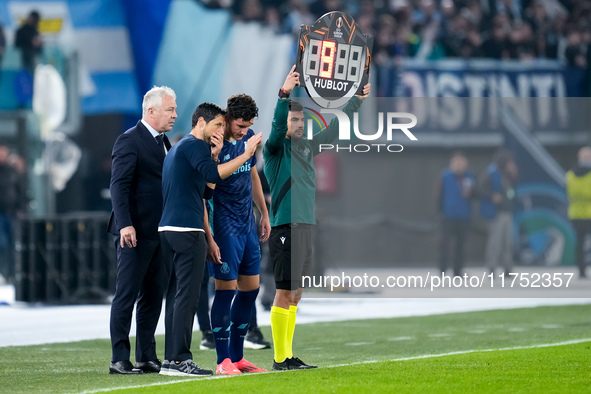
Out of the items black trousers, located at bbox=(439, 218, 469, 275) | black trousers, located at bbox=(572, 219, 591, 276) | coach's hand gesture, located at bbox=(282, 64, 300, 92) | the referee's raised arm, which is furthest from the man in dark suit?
black trousers, located at bbox=(572, 219, 591, 276)

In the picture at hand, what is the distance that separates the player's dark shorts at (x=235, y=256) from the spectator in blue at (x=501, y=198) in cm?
237

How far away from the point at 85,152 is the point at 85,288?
16.0ft

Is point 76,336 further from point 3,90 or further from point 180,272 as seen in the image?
point 3,90

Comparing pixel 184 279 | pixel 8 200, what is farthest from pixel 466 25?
pixel 184 279

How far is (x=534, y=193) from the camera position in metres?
10.0

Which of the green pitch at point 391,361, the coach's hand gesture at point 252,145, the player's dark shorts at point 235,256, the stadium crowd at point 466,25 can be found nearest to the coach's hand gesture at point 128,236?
the player's dark shorts at point 235,256

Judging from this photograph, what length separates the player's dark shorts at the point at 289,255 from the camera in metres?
7.51

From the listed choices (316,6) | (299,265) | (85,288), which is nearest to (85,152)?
(85,288)

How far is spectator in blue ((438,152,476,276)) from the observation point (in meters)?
8.98

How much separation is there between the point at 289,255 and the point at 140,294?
125cm

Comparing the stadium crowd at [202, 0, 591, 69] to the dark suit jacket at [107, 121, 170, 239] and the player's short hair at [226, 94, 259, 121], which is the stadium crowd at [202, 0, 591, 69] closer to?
the dark suit jacket at [107, 121, 170, 239]

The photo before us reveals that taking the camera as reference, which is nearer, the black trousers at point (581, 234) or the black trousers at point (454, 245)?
the black trousers at point (454, 245)

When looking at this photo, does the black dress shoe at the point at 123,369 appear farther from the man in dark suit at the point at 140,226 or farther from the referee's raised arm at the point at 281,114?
the referee's raised arm at the point at 281,114

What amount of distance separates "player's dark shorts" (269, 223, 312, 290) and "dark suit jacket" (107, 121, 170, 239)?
909mm
